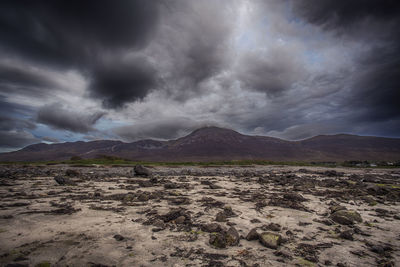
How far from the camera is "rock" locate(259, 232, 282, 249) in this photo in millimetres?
4039

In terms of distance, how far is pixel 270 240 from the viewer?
4145mm

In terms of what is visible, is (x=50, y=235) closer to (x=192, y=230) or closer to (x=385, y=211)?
(x=192, y=230)

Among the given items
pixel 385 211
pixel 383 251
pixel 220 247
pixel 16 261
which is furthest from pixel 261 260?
pixel 385 211

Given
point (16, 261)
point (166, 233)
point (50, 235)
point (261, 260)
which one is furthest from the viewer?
point (166, 233)

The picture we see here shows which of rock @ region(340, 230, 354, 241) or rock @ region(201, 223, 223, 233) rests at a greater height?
rock @ region(201, 223, 223, 233)

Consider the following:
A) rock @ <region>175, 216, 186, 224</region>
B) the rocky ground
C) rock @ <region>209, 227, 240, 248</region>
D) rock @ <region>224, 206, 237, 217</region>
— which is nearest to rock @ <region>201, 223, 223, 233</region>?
the rocky ground

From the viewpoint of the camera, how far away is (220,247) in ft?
13.1

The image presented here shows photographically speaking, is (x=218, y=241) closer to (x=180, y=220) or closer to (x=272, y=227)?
(x=180, y=220)

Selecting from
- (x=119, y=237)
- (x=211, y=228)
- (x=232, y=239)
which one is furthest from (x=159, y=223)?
(x=232, y=239)

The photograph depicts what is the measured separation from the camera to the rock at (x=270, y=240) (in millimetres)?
4039

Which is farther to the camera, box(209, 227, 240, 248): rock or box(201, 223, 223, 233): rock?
box(201, 223, 223, 233): rock

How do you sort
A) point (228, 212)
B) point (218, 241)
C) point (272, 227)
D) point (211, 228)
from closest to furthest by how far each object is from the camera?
point (218, 241), point (211, 228), point (272, 227), point (228, 212)

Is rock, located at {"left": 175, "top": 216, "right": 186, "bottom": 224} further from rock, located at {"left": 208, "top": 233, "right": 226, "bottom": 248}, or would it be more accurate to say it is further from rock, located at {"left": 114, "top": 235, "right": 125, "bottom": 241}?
rock, located at {"left": 114, "top": 235, "right": 125, "bottom": 241}

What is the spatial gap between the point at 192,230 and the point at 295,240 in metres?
2.72
